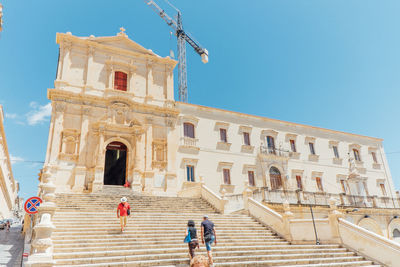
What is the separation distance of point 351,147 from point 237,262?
2879 cm

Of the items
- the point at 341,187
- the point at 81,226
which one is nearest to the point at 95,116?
the point at 81,226

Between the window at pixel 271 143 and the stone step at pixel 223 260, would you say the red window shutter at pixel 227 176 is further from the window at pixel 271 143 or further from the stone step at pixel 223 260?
the stone step at pixel 223 260

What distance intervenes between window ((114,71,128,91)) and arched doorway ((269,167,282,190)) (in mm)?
15466

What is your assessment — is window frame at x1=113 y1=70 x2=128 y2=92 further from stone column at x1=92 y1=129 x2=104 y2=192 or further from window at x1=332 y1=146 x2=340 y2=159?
window at x1=332 y1=146 x2=340 y2=159

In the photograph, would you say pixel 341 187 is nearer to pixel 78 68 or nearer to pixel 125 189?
pixel 125 189

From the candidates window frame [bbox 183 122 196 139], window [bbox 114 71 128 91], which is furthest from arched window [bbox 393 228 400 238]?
window [bbox 114 71 128 91]

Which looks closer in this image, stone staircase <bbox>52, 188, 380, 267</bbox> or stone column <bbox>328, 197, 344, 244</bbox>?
stone staircase <bbox>52, 188, 380, 267</bbox>

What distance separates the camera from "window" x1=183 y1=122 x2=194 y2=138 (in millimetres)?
24609

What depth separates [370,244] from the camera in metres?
10.2

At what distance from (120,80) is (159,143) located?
654 centimetres

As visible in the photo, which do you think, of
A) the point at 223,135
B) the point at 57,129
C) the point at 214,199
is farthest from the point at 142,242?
the point at 223,135

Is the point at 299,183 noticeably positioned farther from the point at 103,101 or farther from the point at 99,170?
the point at 103,101

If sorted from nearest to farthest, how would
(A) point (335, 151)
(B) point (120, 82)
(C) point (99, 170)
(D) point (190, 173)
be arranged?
(C) point (99, 170), (D) point (190, 173), (B) point (120, 82), (A) point (335, 151)

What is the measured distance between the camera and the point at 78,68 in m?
23.0
